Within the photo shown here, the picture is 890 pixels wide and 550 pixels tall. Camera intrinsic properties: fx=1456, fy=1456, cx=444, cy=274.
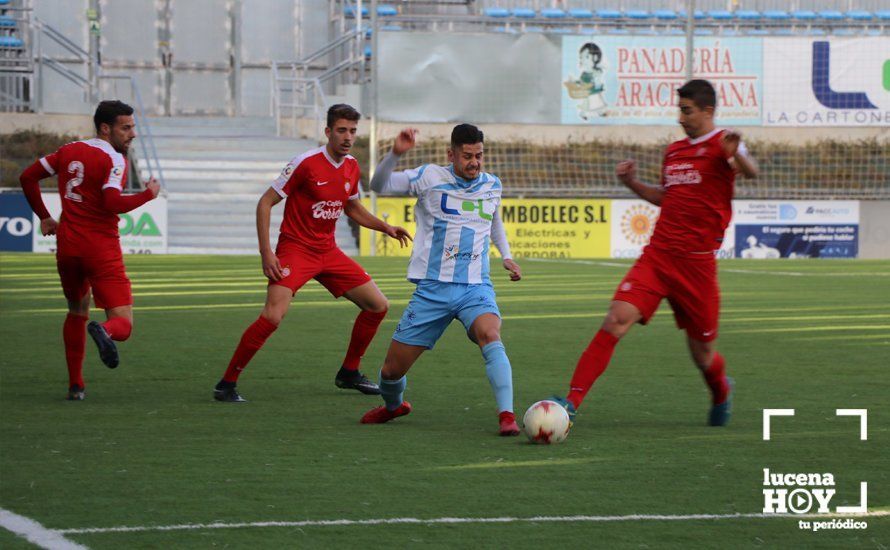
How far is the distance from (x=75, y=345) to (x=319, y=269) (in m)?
1.63

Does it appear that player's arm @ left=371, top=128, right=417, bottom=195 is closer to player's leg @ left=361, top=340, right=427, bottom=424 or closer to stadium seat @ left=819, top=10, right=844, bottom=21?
player's leg @ left=361, top=340, right=427, bottom=424

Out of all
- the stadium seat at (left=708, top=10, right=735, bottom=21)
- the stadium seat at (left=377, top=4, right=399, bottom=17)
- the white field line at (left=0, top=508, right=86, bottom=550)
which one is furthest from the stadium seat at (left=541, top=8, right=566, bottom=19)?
the white field line at (left=0, top=508, right=86, bottom=550)

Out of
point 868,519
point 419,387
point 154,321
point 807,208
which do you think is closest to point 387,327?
point 154,321

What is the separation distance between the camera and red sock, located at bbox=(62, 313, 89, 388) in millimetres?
9172

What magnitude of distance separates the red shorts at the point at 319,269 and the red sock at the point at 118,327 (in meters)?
0.95

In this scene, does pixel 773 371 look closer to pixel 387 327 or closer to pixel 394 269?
pixel 387 327

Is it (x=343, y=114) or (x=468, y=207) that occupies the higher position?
(x=343, y=114)

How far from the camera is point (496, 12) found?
38.8 meters

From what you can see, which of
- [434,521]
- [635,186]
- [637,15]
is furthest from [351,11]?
[434,521]

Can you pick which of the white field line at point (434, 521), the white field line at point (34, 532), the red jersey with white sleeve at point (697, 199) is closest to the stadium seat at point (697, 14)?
the red jersey with white sleeve at point (697, 199)

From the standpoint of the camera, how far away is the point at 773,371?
1074 centimetres

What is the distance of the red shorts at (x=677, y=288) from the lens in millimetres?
7801

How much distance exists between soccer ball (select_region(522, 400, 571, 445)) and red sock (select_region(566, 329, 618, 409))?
0.31 meters

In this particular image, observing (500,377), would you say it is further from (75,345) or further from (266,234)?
(75,345)
